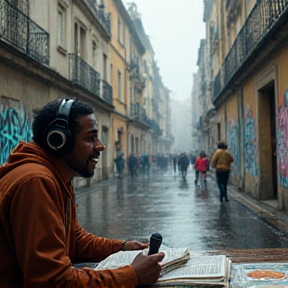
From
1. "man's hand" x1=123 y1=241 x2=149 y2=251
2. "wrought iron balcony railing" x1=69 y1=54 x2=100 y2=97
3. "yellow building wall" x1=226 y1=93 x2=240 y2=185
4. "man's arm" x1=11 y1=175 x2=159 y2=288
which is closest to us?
"man's arm" x1=11 y1=175 x2=159 y2=288

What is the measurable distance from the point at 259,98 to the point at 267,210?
159 inches

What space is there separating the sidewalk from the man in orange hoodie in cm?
687

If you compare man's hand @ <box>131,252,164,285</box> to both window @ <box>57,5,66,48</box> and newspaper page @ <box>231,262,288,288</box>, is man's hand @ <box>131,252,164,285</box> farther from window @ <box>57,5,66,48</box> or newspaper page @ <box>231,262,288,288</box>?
window @ <box>57,5,66,48</box>

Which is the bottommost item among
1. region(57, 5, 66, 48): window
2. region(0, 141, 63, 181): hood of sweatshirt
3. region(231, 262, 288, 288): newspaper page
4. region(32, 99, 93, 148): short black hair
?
region(231, 262, 288, 288): newspaper page

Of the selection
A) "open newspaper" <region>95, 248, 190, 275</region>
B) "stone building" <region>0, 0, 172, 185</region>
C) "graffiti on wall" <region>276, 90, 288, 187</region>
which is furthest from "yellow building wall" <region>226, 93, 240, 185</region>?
"open newspaper" <region>95, 248, 190, 275</region>

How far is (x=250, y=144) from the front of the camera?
1509 centimetres

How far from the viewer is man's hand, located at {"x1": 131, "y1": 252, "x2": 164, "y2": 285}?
6.46 ft

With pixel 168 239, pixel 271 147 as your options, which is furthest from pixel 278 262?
pixel 271 147

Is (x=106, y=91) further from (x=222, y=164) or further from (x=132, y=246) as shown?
(x=132, y=246)

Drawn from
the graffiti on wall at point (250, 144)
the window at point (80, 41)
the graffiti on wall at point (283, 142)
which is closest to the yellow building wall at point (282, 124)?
the graffiti on wall at point (283, 142)

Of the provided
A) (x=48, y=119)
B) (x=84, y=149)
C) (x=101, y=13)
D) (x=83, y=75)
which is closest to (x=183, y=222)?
Result: (x=84, y=149)

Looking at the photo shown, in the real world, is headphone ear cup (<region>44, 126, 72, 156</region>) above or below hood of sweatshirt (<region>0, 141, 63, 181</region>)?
above

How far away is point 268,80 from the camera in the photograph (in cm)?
1207

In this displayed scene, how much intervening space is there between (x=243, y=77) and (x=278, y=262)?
1378 centimetres
